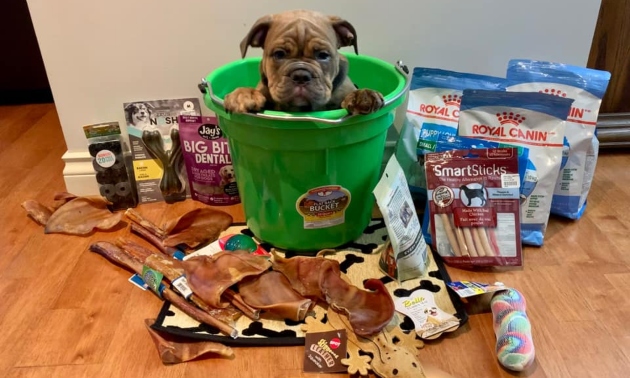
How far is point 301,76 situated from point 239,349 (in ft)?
1.83

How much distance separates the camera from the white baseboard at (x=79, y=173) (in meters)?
1.49

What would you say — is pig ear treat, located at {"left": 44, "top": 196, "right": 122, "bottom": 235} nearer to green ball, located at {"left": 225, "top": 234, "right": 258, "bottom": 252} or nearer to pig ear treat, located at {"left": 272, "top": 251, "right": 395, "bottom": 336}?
green ball, located at {"left": 225, "top": 234, "right": 258, "bottom": 252}

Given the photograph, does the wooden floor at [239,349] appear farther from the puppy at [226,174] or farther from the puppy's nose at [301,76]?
the puppy's nose at [301,76]

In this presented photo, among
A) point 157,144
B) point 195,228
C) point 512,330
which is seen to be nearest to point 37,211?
point 157,144

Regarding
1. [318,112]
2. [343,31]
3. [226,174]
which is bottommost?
[226,174]

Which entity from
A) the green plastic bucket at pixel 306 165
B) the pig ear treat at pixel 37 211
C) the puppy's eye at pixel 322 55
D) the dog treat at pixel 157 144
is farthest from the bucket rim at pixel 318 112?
the pig ear treat at pixel 37 211

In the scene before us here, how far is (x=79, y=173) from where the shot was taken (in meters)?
1.50

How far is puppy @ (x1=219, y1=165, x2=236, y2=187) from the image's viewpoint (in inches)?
56.0

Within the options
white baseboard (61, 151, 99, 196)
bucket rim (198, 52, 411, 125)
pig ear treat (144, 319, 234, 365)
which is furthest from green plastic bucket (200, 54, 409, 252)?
Answer: white baseboard (61, 151, 99, 196)

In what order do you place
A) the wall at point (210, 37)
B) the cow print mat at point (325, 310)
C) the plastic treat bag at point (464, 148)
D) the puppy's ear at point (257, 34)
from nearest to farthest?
the cow print mat at point (325, 310) → the puppy's ear at point (257, 34) → the plastic treat bag at point (464, 148) → the wall at point (210, 37)

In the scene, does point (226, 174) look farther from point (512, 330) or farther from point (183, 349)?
point (512, 330)

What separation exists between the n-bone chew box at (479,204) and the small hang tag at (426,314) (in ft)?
0.52

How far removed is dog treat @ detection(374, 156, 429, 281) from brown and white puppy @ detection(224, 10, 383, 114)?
0.57 ft

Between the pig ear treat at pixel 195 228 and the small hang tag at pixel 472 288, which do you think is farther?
the pig ear treat at pixel 195 228
